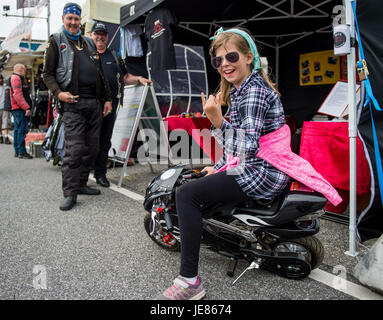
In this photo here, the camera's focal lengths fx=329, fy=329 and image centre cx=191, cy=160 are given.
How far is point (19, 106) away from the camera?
7.75 meters

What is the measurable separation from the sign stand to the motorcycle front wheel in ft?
7.16

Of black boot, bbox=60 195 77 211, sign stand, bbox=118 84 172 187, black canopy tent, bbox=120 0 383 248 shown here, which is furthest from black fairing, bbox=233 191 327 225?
black canopy tent, bbox=120 0 383 248

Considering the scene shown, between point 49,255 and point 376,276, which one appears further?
point 49,255

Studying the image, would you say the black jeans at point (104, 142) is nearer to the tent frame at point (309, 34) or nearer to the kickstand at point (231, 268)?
the tent frame at point (309, 34)

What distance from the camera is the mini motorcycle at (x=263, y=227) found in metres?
1.99

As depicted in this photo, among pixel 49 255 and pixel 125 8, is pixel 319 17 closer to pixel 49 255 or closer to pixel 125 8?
pixel 125 8

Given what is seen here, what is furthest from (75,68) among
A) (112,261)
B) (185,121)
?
(112,261)

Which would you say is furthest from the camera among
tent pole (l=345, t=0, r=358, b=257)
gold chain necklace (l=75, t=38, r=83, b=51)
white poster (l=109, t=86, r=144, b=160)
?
white poster (l=109, t=86, r=144, b=160)

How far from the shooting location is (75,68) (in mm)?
3895

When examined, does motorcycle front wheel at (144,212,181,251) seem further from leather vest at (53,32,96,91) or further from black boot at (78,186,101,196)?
leather vest at (53,32,96,91)

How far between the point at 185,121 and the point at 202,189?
284cm

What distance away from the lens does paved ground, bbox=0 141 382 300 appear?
2.04 meters

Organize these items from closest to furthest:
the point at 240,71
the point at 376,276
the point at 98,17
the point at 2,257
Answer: the point at 376,276, the point at 240,71, the point at 2,257, the point at 98,17

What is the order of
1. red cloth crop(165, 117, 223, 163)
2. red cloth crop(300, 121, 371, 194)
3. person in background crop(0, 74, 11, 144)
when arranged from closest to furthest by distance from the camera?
red cloth crop(300, 121, 371, 194), red cloth crop(165, 117, 223, 163), person in background crop(0, 74, 11, 144)
